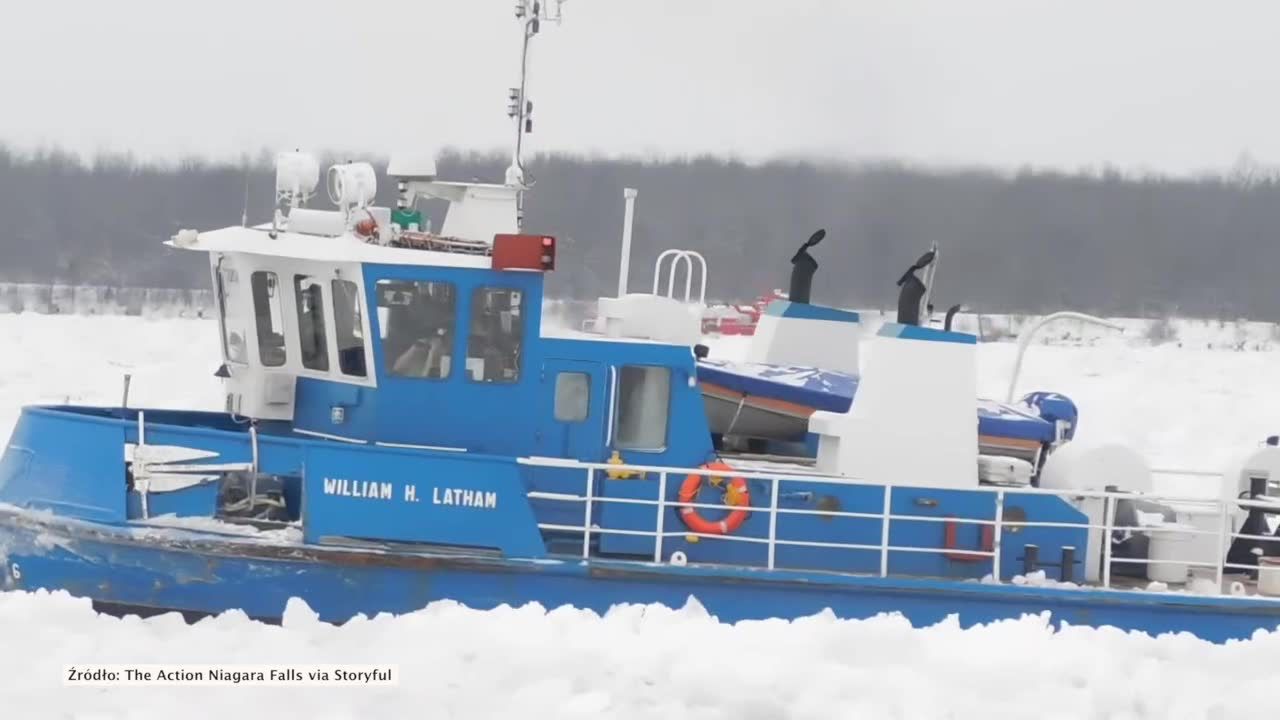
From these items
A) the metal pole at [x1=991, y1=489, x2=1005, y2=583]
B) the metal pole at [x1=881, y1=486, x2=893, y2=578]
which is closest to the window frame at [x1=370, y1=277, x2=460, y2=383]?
the metal pole at [x1=881, y1=486, x2=893, y2=578]

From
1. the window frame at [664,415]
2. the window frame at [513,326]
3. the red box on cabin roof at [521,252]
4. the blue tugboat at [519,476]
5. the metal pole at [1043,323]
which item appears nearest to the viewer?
the blue tugboat at [519,476]

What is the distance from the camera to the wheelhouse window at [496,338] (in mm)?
8945

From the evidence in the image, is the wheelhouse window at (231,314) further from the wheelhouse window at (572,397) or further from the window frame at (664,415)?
the window frame at (664,415)

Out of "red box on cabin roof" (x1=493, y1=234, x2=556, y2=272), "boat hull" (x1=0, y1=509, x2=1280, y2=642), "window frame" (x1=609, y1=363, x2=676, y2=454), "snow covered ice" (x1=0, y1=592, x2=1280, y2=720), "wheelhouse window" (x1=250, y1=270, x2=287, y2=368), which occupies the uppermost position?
"red box on cabin roof" (x1=493, y1=234, x2=556, y2=272)

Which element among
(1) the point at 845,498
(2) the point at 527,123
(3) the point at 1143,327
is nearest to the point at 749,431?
(1) the point at 845,498

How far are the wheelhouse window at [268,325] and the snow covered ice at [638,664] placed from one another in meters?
1.81

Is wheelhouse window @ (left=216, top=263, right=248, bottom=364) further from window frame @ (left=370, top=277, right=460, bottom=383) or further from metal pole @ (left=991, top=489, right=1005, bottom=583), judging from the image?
metal pole @ (left=991, top=489, right=1005, bottom=583)

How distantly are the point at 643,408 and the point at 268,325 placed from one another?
7.56 ft

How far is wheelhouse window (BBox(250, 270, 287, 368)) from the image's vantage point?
9258mm

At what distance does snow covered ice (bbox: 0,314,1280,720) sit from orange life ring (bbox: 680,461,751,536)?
684mm

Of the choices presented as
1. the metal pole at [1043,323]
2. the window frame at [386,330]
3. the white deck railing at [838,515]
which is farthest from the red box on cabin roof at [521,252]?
the metal pole at [1043,323]

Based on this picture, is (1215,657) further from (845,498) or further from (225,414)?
(225,414)

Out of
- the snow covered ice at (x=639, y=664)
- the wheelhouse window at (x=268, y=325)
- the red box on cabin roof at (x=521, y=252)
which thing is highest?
the red box on cabin roof at (x=521, y=252)

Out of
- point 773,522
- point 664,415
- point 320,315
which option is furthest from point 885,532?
point 320,315
